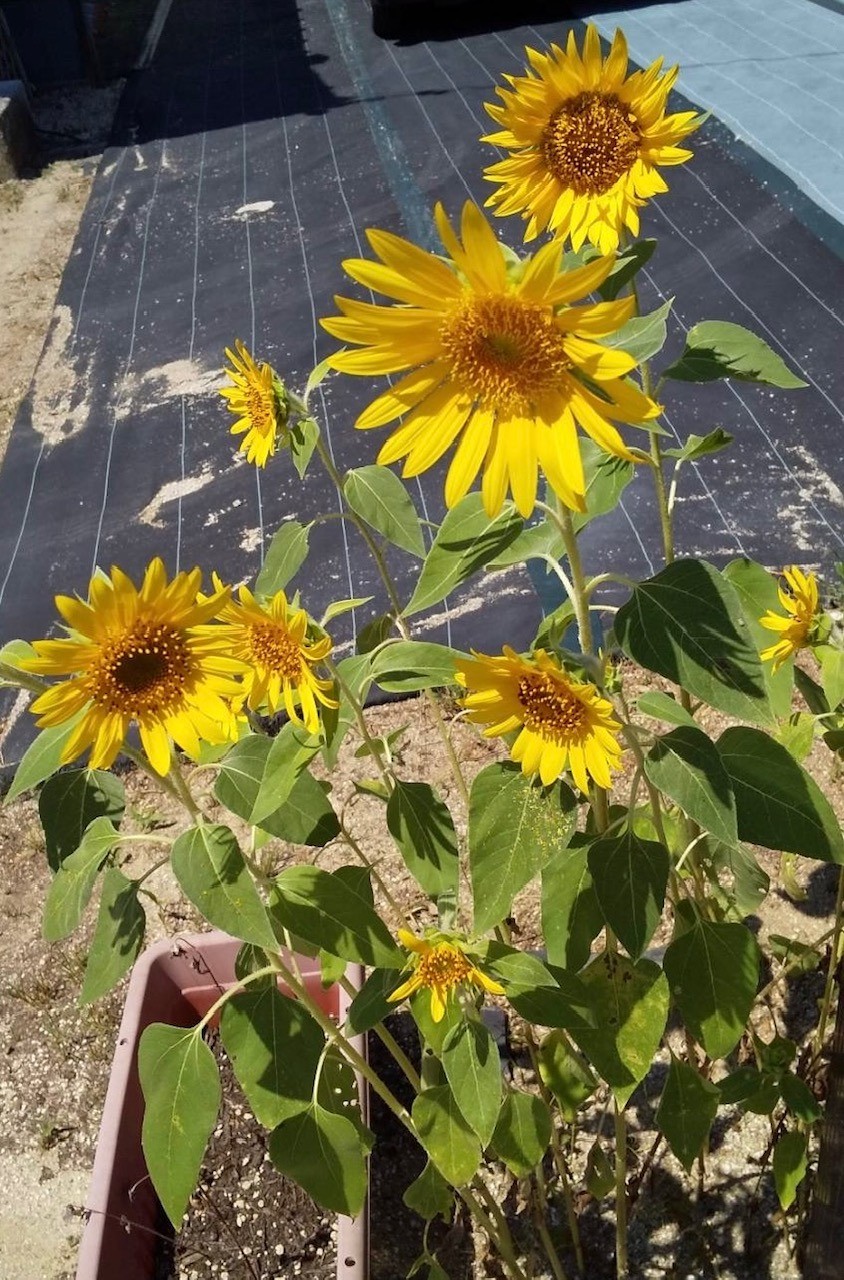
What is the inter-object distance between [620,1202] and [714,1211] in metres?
0.33

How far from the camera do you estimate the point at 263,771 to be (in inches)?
42.7

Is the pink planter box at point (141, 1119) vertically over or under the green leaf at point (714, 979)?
under

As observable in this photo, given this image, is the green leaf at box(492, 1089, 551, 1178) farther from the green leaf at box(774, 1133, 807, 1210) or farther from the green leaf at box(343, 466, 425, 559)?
the green leaf at box(343, 466, 425, 559)

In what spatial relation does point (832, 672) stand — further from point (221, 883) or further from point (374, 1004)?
point (221, 883)

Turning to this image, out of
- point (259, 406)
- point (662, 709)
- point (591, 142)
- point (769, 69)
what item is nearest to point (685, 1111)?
point (662, 709)

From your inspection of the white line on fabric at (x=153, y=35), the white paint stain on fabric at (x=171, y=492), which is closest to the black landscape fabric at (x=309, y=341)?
the white paint stain on fabric at (x=171, y=492)

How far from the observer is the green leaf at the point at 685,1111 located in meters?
1.22

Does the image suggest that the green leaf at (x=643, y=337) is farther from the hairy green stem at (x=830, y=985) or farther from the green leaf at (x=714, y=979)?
the hairy green stem at (x=830, y=985)

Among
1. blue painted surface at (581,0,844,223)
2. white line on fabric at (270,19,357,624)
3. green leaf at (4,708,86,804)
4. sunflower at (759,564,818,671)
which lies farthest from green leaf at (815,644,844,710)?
blue painted surface at (581,0,844,223)

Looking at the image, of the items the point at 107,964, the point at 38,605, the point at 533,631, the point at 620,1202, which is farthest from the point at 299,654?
the point at 38,605

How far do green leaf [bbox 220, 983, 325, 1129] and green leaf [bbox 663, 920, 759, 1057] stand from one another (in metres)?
0.38

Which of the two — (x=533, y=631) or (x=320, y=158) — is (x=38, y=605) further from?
(x=320, y=158)

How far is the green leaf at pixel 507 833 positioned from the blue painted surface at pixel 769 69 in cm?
361

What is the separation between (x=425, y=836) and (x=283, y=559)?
34 centimetres
